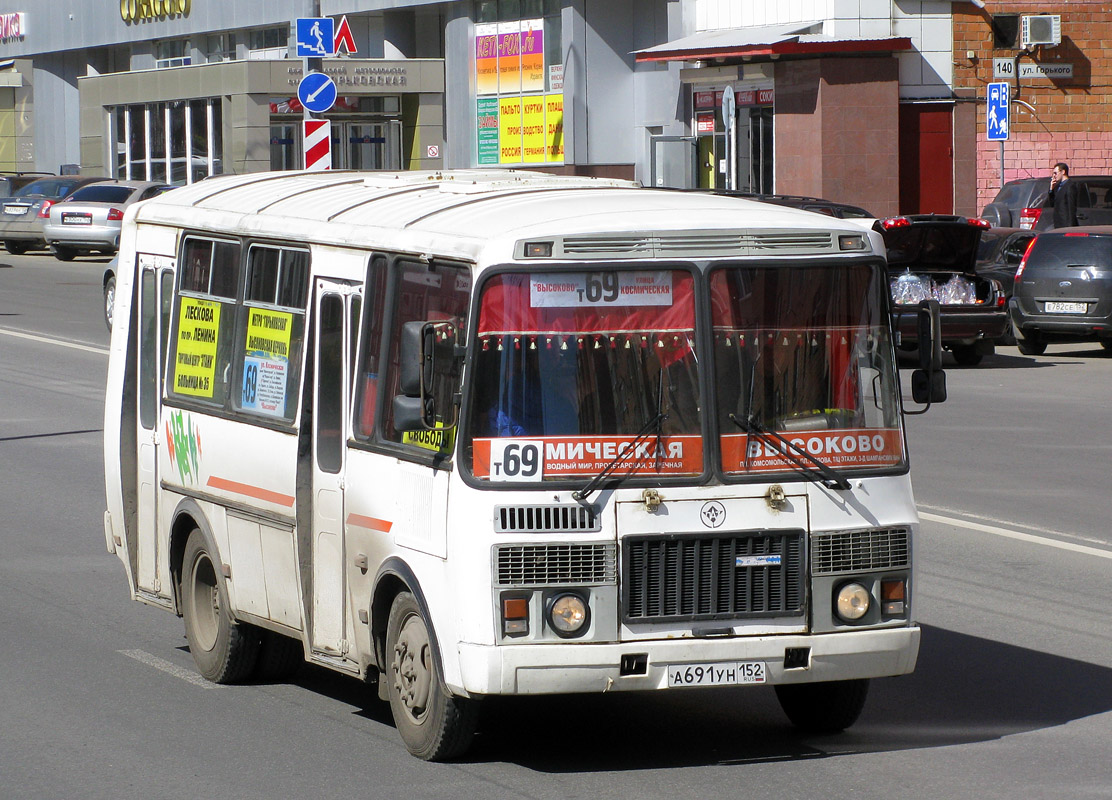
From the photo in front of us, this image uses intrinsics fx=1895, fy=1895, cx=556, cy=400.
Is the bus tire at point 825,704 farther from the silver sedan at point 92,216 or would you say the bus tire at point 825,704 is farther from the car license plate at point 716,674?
the silver sedan at point 92,216

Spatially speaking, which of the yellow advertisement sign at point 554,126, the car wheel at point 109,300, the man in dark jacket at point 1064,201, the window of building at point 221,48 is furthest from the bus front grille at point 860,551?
the window of building at point 221,48

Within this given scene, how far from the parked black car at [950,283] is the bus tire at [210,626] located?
45.0 feet

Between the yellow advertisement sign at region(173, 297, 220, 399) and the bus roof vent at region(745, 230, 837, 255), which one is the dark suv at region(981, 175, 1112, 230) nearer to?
the yellow advertisement sign at region(173, 297, 220, 399)

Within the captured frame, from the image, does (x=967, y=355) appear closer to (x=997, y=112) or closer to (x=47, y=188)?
(x=997, y=112)

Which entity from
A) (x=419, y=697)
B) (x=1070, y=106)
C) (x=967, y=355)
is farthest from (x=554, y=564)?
(x=1070, y=106)

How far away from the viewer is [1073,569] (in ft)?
33.1

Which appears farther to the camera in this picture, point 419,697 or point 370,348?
point 370,348

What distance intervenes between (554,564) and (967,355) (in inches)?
655

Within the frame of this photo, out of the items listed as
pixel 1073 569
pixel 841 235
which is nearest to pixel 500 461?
pixel 841 235

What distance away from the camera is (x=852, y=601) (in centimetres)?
639

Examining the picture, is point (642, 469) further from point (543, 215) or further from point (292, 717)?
point (292, 717)

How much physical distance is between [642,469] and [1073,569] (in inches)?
183

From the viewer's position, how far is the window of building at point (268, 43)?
54.8m

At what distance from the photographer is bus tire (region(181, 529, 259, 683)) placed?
7832mm
